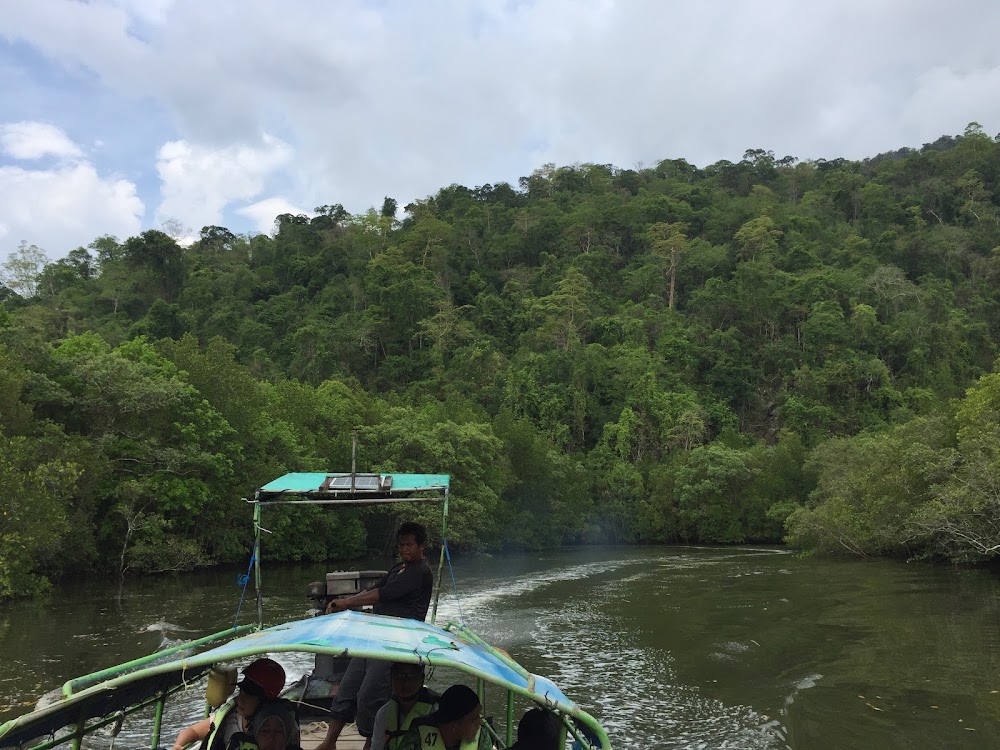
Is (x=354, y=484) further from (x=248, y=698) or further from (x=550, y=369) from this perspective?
(x=550, y=369)

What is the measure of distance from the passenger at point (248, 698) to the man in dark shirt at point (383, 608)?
3.65ft

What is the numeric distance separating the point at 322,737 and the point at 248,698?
2592 millimetres

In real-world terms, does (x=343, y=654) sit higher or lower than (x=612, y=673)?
higher

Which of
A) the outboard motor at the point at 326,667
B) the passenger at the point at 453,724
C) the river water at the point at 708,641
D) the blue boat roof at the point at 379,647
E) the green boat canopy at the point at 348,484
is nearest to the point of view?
the blue boat roof at the point at 379,647

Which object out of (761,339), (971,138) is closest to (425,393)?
(761,339)

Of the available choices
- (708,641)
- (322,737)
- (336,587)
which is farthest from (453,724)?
(708,641)

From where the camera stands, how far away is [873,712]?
35.7 feet

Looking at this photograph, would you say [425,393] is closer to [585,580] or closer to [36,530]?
[585,580]

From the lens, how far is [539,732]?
188 inches

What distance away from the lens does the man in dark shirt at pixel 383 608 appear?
6.14 m

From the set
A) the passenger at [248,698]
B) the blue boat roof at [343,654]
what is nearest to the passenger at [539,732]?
the blue boat roof at [343,654]

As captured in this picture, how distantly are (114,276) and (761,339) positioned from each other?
60.2 m

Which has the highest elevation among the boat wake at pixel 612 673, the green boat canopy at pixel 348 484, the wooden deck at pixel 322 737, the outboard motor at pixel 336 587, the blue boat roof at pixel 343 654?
the green boat canopy at pixel 348 484

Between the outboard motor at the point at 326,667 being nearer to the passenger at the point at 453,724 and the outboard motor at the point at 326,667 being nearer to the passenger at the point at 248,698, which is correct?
the passenger at the point at 248,698
